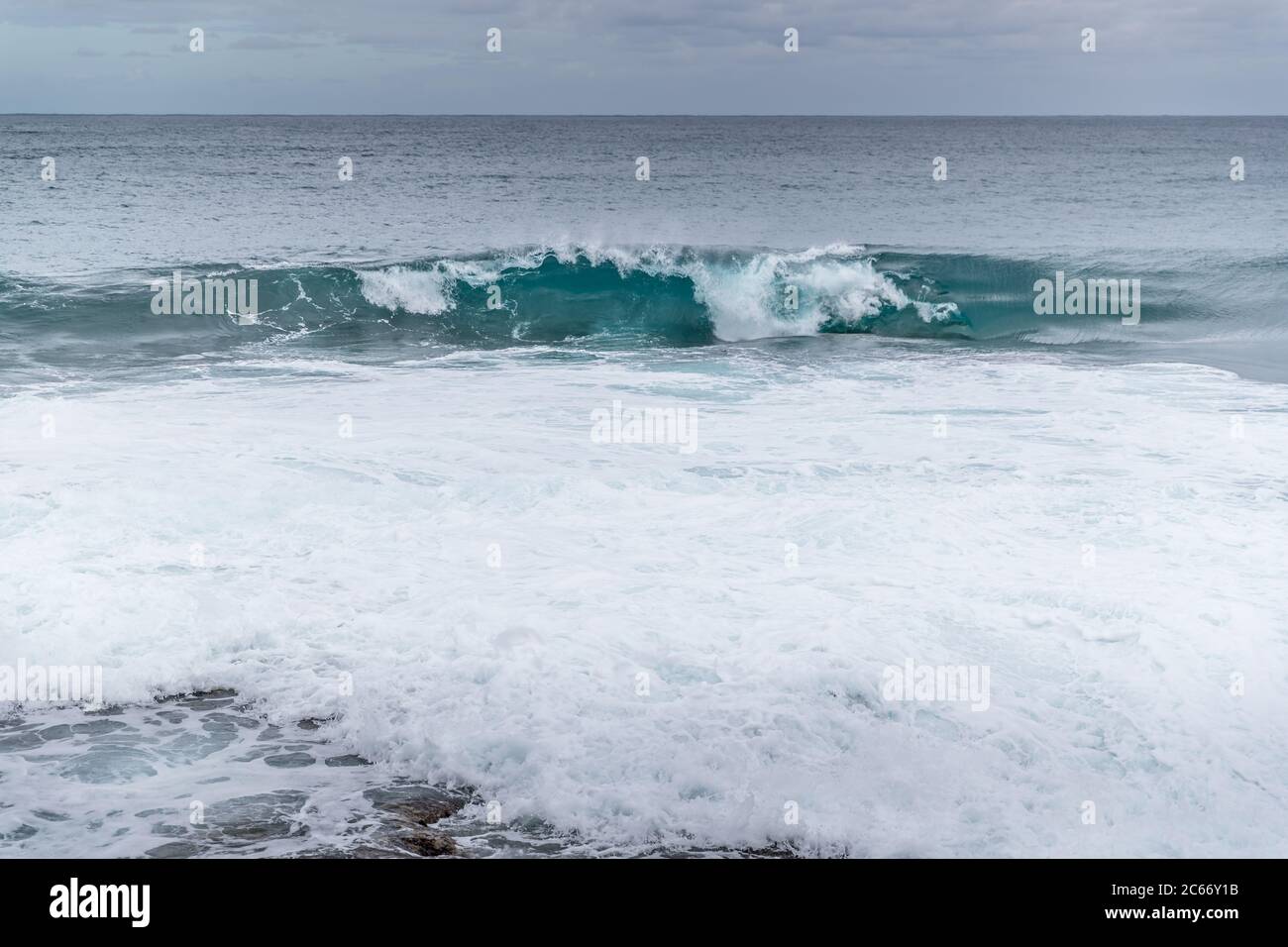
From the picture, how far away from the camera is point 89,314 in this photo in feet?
59.4

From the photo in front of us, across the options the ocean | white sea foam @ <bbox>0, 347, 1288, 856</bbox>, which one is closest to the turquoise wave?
the ocean

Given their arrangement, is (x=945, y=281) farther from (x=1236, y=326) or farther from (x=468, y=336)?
(x=468, y=336)

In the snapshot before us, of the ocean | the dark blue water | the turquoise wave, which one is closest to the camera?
the ocean

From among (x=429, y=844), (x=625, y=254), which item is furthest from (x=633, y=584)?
(x=625, y=254)

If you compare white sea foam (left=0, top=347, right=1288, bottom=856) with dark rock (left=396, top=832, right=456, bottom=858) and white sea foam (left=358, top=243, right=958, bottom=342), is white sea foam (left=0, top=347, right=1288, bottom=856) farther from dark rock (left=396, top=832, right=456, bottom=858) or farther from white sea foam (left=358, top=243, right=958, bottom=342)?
white sea foam (left=358, top=243, right=958, bottom=342)

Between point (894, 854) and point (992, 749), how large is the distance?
0.92m

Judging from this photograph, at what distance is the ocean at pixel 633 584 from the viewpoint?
472cm

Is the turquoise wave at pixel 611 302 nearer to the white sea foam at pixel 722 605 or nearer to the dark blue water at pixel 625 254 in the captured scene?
the dark blue water at pixel 625 254

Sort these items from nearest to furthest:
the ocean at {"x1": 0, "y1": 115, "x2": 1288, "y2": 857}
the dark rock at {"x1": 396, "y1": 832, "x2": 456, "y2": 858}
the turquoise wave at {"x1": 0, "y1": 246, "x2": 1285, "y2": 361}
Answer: the dark rock at {"x1": 396, "y1": 832, "x2": 456, "y2": 858} < the ocean at {"x1": 0, "y1": 115, "x2": 1288, "y2": 857} < the turquoise wave at {"x1": 0, "y1": 246, "x2": 1285, "y2": 361}

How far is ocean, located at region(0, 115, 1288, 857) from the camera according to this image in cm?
472

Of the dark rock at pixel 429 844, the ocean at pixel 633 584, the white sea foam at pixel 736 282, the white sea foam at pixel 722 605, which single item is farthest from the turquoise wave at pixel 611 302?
the dark rock at pixel 429 844

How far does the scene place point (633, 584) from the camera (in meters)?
6.98

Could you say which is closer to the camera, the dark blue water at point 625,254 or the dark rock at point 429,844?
the dark rock at point 429,844
